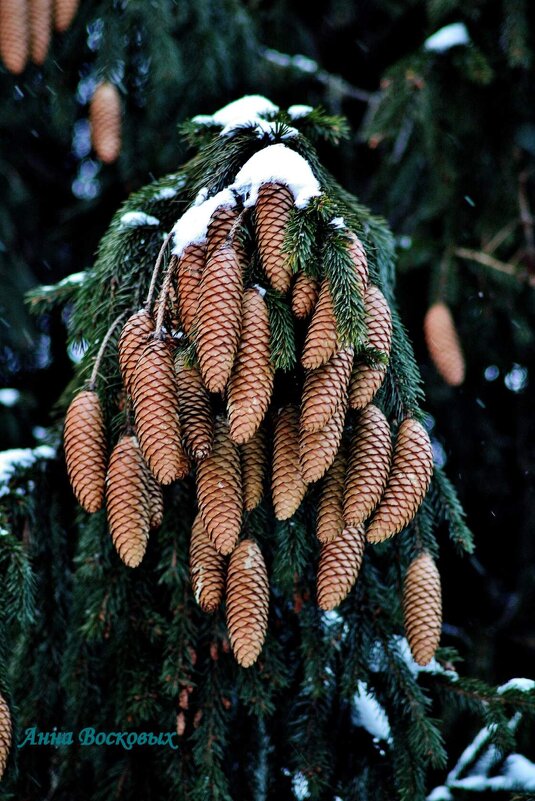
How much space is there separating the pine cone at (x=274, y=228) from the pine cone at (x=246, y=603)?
486 mm

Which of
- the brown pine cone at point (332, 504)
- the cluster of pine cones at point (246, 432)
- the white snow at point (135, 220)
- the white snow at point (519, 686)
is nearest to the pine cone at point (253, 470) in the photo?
the cluster of pine cones at point (246, 432)

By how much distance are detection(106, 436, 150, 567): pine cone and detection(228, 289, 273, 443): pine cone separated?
248mm

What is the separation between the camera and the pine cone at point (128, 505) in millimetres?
1225

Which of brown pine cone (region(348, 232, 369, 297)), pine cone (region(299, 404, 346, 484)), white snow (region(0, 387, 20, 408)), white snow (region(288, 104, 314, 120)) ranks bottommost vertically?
white snow (region(0, 387, 20, 408))

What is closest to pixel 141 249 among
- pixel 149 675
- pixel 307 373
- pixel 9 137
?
pixel 307 373

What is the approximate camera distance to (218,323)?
108 cm

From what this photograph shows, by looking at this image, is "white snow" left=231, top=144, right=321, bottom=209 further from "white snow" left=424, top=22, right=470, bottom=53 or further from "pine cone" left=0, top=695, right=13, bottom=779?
"white snow" left=424, top=22, right=470, bottom=53

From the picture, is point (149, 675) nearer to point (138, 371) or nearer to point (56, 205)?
point (138, 371)

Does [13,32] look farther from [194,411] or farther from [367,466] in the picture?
[367,466]

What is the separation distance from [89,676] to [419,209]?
2.52m

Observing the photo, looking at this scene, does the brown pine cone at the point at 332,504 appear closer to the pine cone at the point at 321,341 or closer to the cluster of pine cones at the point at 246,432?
the cluster of pine cones at the point at 246,432

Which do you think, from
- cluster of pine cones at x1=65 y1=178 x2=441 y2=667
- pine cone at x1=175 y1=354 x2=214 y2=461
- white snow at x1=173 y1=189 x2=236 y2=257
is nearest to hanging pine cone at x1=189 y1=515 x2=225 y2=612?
cluster of pine cones at x1=65 y1=178 x2=441 y2=667

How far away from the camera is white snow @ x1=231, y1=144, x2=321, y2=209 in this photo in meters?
1.20

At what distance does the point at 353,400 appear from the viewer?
1.18 metres
